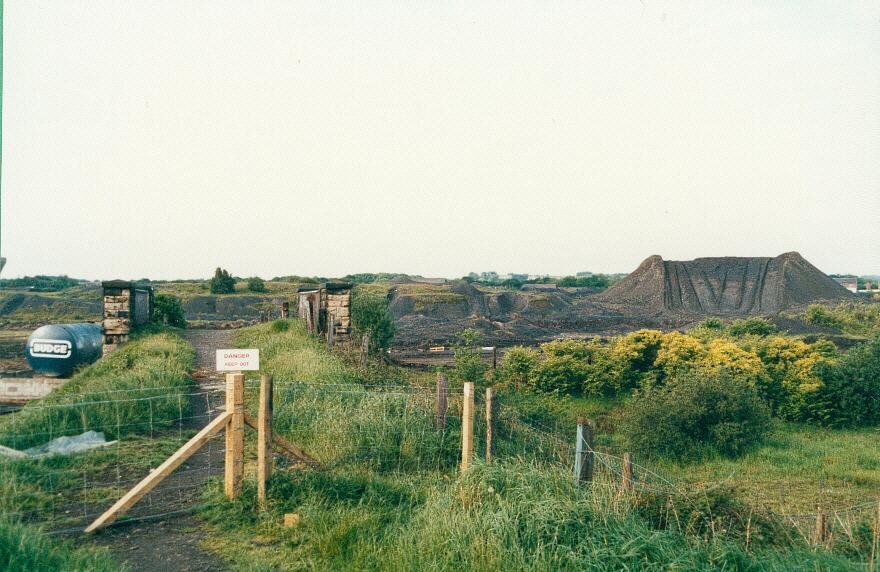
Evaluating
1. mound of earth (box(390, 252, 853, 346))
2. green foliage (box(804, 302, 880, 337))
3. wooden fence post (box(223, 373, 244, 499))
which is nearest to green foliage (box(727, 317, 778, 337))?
green foliage (box(804, 302, 880, 337))

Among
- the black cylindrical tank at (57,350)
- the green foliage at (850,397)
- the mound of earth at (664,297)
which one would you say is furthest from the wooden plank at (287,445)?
the mound of earth at (664,297)

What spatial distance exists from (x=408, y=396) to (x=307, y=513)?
3.22m

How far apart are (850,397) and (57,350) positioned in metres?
18.9

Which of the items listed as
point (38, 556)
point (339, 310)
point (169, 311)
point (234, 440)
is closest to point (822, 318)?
point (339, 310)

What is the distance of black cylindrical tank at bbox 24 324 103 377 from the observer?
15055 mm

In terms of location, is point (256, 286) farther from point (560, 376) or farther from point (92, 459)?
point (92, 459)

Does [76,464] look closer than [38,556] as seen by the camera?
No

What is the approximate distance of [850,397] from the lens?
15.0m

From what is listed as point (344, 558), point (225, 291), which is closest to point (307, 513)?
point (344, 558)

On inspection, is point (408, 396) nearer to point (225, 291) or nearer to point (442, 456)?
point (442, 456)

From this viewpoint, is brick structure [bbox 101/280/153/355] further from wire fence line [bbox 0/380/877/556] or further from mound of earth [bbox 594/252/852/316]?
mound of earth [bbox 594/252/852/316]

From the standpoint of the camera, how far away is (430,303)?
178 ft

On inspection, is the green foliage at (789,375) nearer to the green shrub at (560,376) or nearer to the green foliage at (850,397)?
the green foliage at (850,397)

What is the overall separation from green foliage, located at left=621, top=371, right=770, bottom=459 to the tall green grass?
8157 mm
